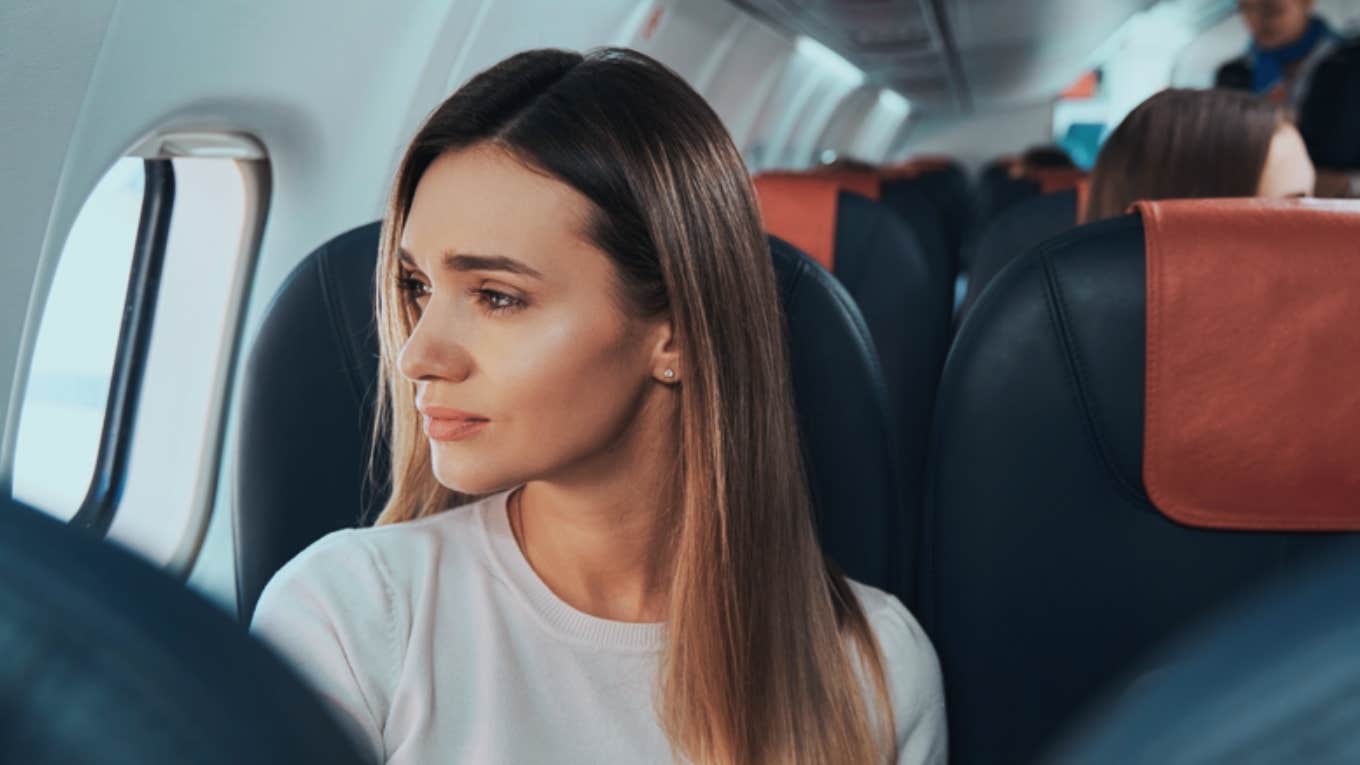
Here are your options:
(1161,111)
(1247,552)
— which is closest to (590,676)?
(1247,552)

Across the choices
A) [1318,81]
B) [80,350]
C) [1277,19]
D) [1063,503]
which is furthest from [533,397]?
[1277,19]

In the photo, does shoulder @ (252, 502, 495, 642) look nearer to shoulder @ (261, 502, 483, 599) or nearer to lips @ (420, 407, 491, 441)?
shoulder @ (261, 502, 483, 599)

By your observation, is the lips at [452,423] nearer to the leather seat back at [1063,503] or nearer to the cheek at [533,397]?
the cheek at [533,397]

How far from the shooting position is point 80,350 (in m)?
2.22

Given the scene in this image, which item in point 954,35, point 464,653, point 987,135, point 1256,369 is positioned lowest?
point 987,135

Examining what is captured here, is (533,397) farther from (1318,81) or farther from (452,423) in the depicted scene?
(1318,81)

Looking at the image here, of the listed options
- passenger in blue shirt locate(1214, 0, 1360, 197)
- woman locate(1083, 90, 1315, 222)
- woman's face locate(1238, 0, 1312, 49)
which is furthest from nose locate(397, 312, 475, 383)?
woman's face locate(1238, 0, 1312, 49)

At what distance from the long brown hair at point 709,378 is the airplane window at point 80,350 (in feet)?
3.22

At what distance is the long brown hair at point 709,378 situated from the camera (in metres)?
1.20

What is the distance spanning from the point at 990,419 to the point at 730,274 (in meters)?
0.29

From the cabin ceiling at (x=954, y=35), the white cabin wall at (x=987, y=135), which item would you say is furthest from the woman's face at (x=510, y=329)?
the white cabin wall at (x=987, y=135)

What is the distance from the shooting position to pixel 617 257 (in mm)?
1194

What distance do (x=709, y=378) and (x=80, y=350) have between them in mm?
1387

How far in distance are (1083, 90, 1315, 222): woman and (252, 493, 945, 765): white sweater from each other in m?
1.33
